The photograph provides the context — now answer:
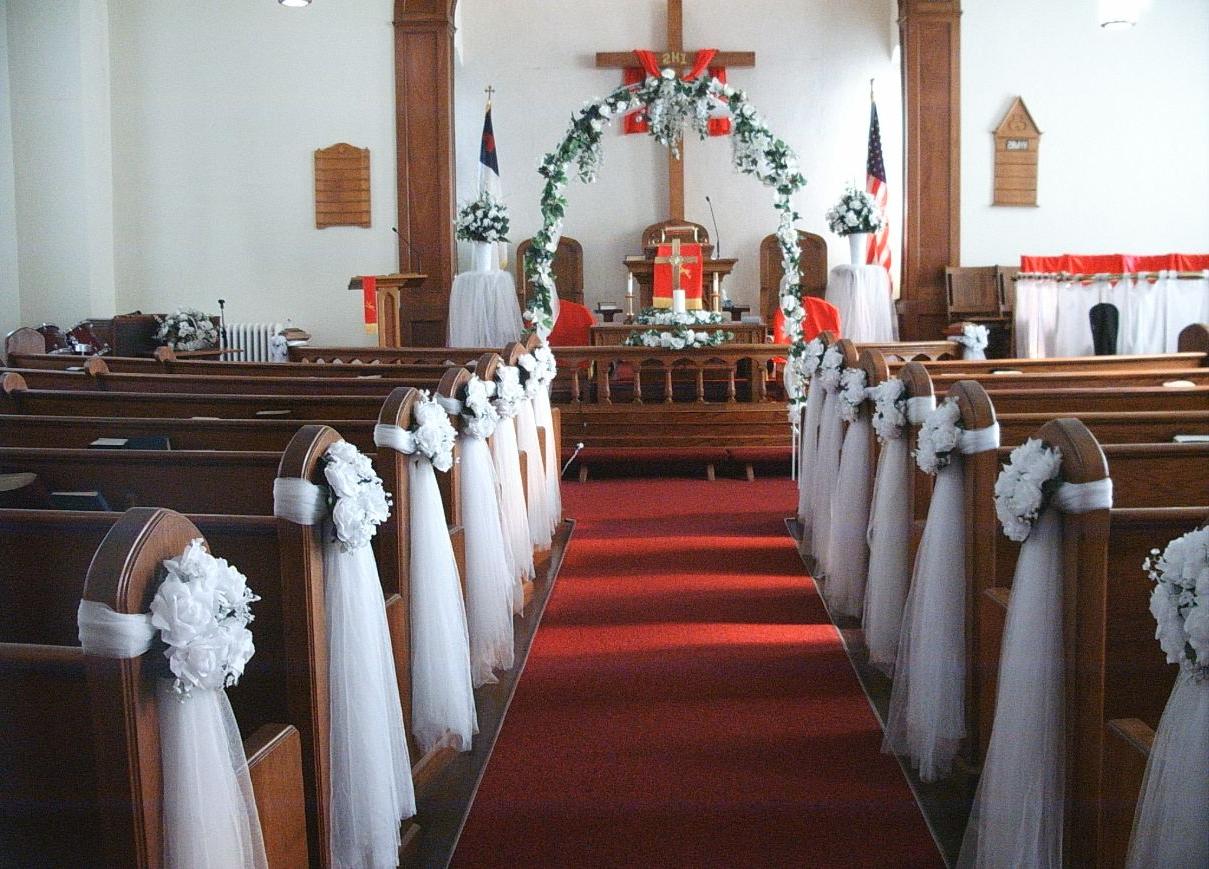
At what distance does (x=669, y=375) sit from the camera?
25.9 feet

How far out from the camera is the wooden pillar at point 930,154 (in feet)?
35.9

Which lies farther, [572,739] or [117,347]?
[117,347]

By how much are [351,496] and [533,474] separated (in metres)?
2.98

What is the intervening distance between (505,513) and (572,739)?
4.26 feet

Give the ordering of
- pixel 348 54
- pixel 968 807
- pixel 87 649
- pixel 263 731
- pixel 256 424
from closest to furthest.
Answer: pixel 87 649 < pixel 263 731 < pixel 968 807 < pixel 256 424 < pixel 348 54

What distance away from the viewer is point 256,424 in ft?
12.1

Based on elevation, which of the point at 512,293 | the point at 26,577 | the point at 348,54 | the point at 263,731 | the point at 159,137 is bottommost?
the point at 263,731

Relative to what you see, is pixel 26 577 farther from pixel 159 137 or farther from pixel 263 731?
pixel 159 137

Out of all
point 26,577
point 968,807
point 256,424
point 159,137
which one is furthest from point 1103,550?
point 159,137

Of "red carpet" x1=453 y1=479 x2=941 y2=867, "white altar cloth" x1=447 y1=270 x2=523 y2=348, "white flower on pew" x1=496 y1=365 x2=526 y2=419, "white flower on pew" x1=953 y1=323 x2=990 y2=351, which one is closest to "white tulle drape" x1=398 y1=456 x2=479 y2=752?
"red carpet" x1=453 y1=479 x2=941 y2=867

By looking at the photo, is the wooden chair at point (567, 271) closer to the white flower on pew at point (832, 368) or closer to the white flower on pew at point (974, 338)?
the white flower on pew at point (974, 338)

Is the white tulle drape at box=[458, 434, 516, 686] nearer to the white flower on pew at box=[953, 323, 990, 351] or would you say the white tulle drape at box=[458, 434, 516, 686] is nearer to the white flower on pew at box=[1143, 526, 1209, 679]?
the white flower on pew at box=[1143, 526, 1209, 679]

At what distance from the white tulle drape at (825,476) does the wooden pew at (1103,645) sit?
7.84ft

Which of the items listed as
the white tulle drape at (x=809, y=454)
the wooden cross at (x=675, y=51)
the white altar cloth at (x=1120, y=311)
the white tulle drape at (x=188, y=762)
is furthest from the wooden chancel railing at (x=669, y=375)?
the white tulle drape at (x=188, y=762)
